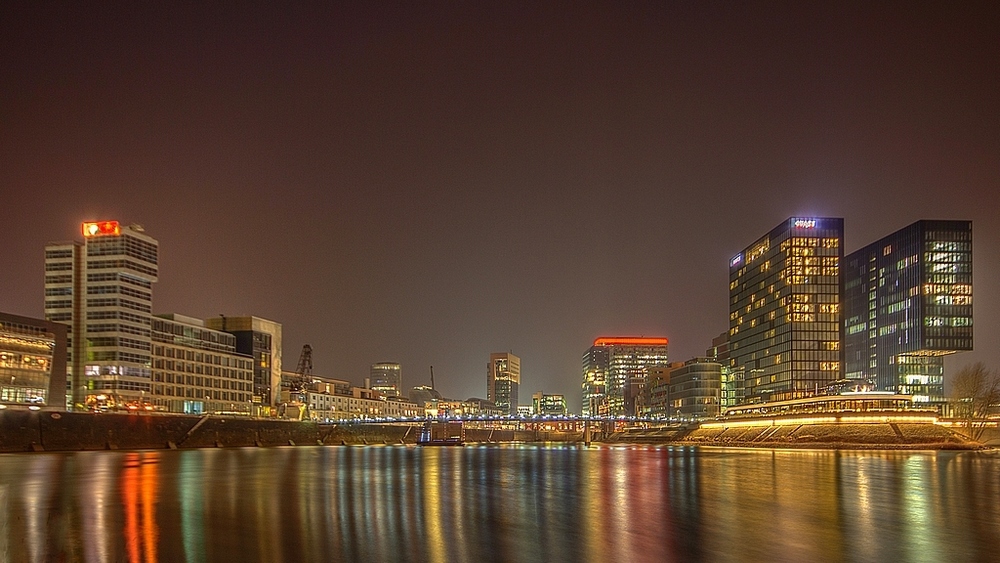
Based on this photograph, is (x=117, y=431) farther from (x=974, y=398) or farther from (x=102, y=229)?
(x=974, y=398)

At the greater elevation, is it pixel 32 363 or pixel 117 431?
pixel 32 363

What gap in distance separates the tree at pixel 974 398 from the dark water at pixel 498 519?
11762 centimetres

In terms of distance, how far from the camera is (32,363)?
149m

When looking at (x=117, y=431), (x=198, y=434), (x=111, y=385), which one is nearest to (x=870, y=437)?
(x=198, y=434)

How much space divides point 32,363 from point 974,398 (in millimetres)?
191882

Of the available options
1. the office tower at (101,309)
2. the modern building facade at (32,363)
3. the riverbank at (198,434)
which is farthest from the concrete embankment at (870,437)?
the modern building facade at (32,363)

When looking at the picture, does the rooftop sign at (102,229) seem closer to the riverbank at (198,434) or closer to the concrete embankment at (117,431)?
the concrete embankment at (117,431)

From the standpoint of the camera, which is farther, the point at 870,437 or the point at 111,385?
the point at 111,385

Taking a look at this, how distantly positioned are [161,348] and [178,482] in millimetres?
146432

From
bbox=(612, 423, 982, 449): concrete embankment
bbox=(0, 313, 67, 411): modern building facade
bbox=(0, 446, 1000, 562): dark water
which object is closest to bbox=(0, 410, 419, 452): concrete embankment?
bbox=(0, 313, 67, 411): modern building facade

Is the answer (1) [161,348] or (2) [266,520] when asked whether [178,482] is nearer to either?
(2) [266,520]

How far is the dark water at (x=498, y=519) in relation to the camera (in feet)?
95.8

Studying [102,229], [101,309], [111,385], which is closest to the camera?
[111,385]

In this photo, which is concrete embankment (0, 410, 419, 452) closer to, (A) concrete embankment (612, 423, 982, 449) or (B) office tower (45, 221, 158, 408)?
(B) office tower (45, 221, 158, 408)
